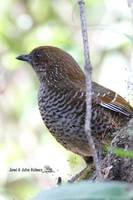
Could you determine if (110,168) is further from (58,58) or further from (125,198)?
(58,58)

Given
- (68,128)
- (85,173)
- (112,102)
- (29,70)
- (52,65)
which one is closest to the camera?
(85,173)

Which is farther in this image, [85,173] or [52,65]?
[52,65]

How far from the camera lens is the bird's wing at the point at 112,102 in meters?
3.62

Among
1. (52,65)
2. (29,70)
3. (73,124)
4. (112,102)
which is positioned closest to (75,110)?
(73,124)

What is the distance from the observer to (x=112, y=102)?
3.65 meters

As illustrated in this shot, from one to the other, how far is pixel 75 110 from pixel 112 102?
0.34 metres

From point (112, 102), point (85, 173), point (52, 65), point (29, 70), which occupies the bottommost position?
point (85, 173)

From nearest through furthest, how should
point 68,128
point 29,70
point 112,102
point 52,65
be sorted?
point 68,128, point 112,102, point 52,65, point 29,70

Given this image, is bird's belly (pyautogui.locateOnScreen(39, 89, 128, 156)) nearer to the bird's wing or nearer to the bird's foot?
the bird's wing

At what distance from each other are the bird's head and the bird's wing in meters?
0.27

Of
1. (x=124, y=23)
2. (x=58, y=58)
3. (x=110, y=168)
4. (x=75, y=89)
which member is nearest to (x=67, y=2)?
(x=124, y=23)

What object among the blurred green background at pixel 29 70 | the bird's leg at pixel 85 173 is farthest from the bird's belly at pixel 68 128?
the blurred green background at pixel 29 70

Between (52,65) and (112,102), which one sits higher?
(52,65)

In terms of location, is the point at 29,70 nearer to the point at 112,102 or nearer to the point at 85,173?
the point at 112,102
